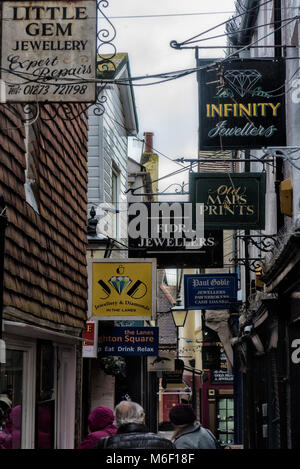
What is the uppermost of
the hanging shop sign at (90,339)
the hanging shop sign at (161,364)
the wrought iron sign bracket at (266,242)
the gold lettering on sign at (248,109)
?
the gold lettering on sign at (248,109)

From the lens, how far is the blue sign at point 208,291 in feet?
58.4

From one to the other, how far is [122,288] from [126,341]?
1.58 meters

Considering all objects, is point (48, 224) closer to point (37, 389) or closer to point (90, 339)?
point (37, 389)

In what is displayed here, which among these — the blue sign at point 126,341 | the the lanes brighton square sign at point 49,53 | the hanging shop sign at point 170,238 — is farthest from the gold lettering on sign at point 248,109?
the blue sign at point 126,341

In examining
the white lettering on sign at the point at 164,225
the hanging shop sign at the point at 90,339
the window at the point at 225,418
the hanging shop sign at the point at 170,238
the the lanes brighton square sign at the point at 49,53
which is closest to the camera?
the the lanes brighton square sign at the point at 49,53

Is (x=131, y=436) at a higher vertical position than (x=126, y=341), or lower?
lower

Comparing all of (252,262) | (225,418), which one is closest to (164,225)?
(252,262)

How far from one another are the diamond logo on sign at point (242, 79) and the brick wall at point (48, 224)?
2.32m

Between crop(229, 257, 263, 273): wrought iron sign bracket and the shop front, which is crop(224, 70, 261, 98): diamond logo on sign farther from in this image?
crop(229, 257, 263, 273): wrought iron sign bracket

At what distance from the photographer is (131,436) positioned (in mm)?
5781

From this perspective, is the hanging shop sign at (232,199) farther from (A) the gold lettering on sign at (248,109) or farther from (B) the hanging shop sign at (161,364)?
(B) the hanging shop sign at (161,364)

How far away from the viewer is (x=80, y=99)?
7449 millimetres

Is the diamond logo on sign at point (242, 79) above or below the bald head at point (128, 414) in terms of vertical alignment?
above

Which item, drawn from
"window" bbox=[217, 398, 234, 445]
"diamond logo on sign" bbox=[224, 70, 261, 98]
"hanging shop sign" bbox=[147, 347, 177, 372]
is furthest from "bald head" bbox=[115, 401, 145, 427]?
"window" bbox=[217, 398, 234, 445]
